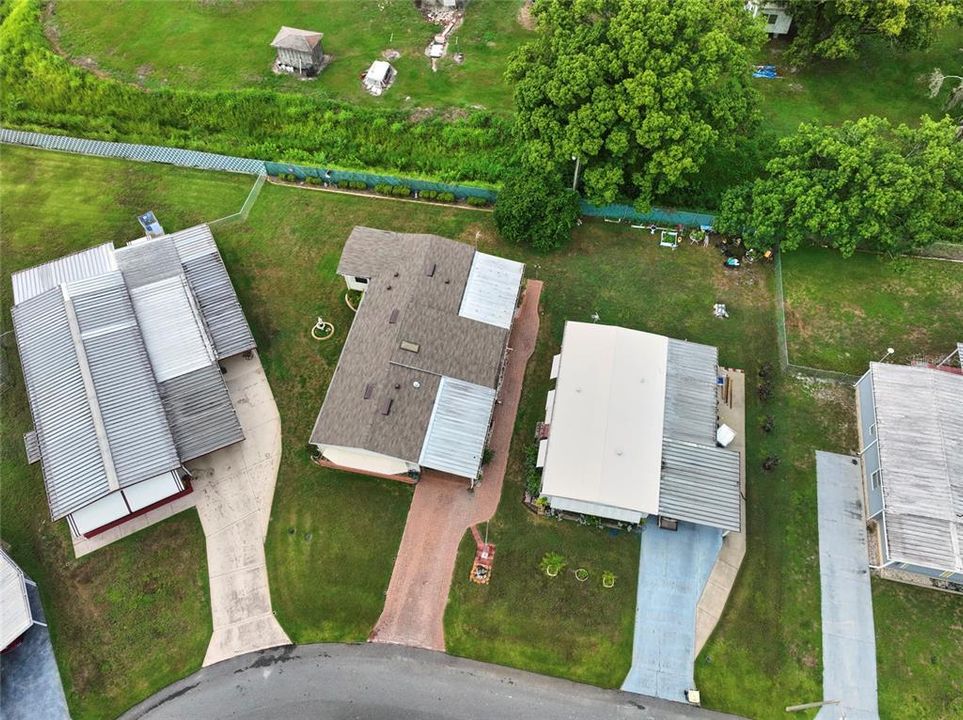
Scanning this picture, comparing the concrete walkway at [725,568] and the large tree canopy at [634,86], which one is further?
the large tree canopy at [634,86]

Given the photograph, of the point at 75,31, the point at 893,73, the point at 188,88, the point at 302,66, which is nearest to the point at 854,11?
the point at 893,73

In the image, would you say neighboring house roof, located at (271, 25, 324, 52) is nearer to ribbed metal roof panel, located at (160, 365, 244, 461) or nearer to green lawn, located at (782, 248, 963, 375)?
ribbed metal roof panel, located at (160, 365, 244, 461)

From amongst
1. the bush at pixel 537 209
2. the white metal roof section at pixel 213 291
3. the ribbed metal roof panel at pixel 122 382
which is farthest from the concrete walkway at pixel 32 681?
the bush at pixel 537 209

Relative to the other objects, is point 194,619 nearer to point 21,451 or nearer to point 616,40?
point 21,451

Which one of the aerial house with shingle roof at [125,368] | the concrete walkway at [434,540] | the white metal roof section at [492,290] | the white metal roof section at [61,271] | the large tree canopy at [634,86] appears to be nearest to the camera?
the concrete walkway at [434,540]

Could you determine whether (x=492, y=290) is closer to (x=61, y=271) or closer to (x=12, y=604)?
(x=61, y=271)

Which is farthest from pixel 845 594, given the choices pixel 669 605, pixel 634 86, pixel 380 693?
pixel 634 86

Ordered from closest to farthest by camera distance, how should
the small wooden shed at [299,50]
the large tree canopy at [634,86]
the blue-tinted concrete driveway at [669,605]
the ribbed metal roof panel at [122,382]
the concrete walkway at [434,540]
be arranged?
1. the blue-tinted concrete driveway at [669,605]
2. the concrete walkway at [434,540]
3. the ribbed metal roof panel at [122,382]
4. the large tree canopy at [634,86]
5. the small wooden shed at [299,50]

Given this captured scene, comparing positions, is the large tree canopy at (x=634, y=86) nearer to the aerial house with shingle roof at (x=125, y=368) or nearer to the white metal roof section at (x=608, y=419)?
the white metal roof section at (x=608, y=419)
